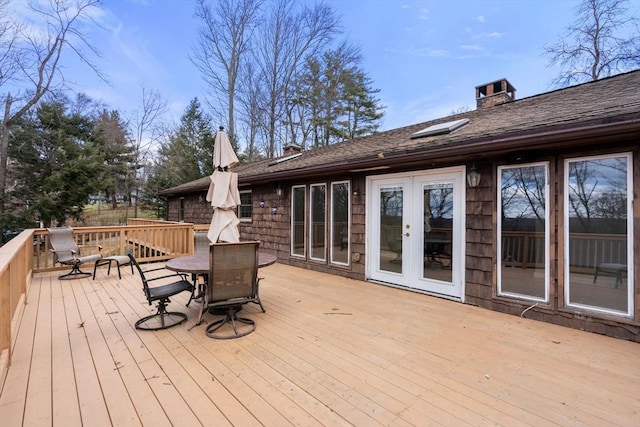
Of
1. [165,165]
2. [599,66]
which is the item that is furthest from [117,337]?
[165,165]


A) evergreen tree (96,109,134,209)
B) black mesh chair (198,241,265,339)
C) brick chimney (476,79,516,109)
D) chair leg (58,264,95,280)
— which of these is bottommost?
chair leg (58,264,95,280)

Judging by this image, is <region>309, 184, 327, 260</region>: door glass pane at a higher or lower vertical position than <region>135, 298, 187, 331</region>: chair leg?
higher

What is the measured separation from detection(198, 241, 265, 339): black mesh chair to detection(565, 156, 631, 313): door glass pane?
3.66 m

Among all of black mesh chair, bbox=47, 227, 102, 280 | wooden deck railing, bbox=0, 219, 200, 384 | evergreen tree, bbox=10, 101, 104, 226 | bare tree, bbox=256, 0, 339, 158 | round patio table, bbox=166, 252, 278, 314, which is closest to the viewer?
wooden deck railing, bbox=0, 219, 200, 384

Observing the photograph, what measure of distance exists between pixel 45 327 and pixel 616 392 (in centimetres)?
546

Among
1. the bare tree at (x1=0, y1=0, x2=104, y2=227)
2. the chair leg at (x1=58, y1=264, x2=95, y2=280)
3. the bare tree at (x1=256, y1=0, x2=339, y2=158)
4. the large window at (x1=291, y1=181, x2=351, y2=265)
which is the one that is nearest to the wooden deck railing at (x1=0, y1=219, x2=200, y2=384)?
the chair leg at (x1=58, y1=264, x2=95, y2=280)

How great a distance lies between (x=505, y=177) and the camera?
3.98 meters

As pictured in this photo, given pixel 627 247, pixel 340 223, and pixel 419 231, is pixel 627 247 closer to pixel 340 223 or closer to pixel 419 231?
pixel 419 231

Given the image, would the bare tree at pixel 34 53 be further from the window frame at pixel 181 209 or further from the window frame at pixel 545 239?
the window frame at pixel 545 239

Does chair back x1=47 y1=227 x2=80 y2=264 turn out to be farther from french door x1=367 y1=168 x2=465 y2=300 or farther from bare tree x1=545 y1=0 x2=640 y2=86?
bare tree x1=545 y1=0 x2=640 y2=86

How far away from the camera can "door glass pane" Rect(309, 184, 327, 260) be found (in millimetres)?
6465

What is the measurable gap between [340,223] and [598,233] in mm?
3890

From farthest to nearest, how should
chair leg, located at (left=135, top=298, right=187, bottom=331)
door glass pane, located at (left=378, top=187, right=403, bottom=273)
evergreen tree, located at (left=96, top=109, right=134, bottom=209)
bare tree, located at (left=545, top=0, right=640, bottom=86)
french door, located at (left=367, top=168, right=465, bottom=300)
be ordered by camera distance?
evergreen tree, located at (left=96, top=109, right=134, bottom=209) → bare tree, located at (left=545, top=0, right=640, bottom=86) → door glass pane, located at (left=378, top=187, right=403, bottom=273) → french door, located at (left=367, top=168, right=465, bottom=300) → chair leg, located at (left=135, top=298, right=187, bottom=331)

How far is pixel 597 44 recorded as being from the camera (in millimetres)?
10742
